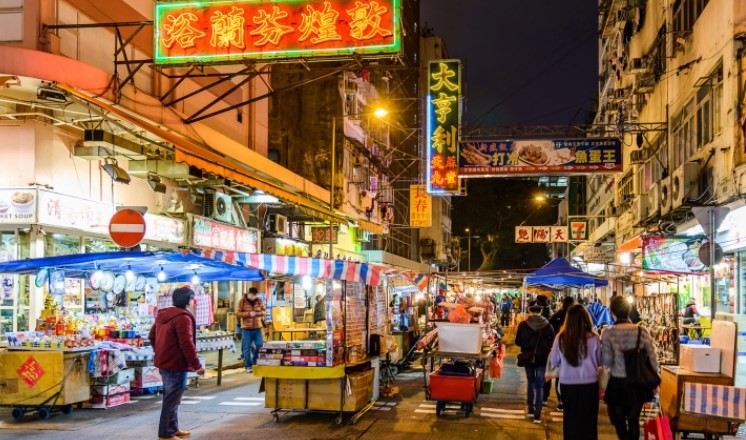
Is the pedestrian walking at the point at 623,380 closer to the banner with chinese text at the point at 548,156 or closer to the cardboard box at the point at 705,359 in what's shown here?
the cardboard box at the point at 705,359

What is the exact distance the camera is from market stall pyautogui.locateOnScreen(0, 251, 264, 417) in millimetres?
11234

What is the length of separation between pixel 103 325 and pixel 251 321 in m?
3.58

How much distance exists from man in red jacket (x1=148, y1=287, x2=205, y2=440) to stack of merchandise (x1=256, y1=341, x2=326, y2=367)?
81.4 inches

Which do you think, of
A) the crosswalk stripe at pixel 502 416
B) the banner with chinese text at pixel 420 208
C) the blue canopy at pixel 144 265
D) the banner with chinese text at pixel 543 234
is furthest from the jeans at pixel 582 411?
the banner with chinese text at pixel 543 234

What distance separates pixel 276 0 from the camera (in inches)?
492

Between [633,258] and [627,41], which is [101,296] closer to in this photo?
[633,258]

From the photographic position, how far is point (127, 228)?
1191 centimetres

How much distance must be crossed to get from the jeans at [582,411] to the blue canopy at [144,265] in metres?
5.98

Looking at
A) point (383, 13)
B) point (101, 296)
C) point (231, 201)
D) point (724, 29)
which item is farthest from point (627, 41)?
point (101, 296)

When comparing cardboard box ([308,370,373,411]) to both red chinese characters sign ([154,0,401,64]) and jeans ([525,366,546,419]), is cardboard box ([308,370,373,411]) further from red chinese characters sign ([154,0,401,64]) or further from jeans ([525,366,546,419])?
red chinese characters sign ([154,0,401,64])

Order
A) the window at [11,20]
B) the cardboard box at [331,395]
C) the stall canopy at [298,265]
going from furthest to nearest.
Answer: the window at [11,20] < the cardboard box at [331,395] < the stall canopy at [298,265]

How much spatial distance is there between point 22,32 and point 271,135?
1911 cm

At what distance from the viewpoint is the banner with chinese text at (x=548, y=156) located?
20.8 meters

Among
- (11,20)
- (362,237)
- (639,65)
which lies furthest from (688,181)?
(362,237)
